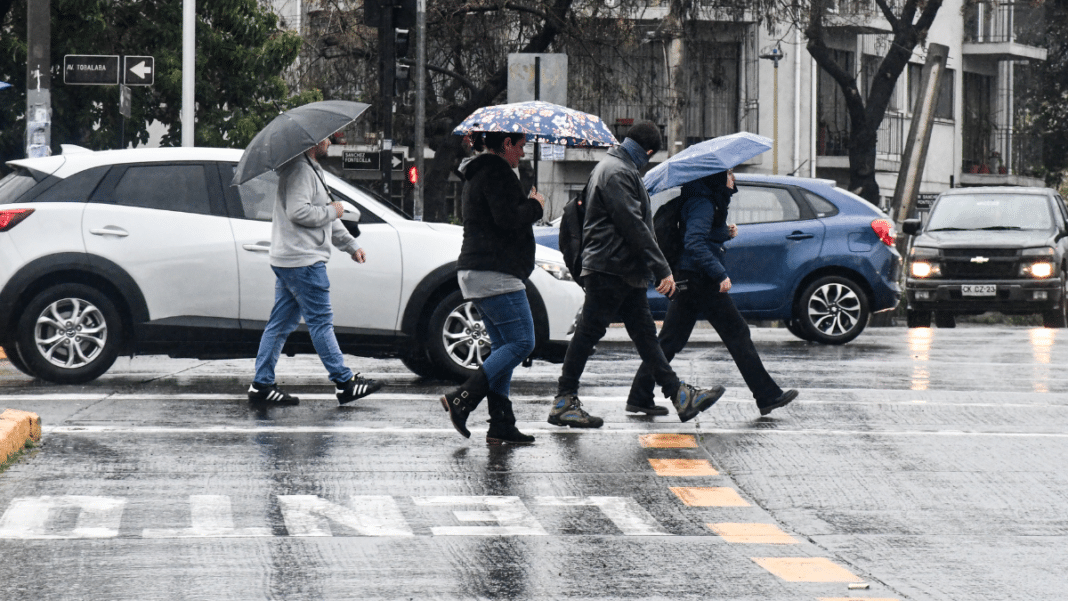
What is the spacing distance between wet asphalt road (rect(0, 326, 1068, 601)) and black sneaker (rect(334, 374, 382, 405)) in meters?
0.12

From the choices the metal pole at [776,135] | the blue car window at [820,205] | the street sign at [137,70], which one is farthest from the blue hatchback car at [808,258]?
the metal pole at [776,135]

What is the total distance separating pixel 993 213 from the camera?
67.8 feet

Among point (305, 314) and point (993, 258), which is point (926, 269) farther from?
point (305, 314)

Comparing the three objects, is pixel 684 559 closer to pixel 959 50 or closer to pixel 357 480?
pixel 357 480

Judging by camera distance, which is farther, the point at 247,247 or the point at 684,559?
the point at 247,247

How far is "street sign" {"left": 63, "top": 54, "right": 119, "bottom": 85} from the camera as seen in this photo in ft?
54.3

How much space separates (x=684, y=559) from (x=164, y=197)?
6.34m

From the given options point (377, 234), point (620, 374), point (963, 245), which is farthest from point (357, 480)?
point (963, 245)

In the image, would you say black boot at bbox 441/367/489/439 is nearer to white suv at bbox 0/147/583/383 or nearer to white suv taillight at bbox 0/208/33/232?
white suv at bbox 0/147/583/383

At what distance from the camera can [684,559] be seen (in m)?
5.90

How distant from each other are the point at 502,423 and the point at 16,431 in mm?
2451

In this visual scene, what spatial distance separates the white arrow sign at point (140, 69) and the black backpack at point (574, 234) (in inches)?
333

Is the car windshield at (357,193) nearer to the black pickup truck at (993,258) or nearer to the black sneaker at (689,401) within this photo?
the black sneaker at (689,401)

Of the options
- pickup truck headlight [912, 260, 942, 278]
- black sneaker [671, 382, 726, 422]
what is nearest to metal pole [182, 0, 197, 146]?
pickup truck headlight [912, 260, 942, 278]
